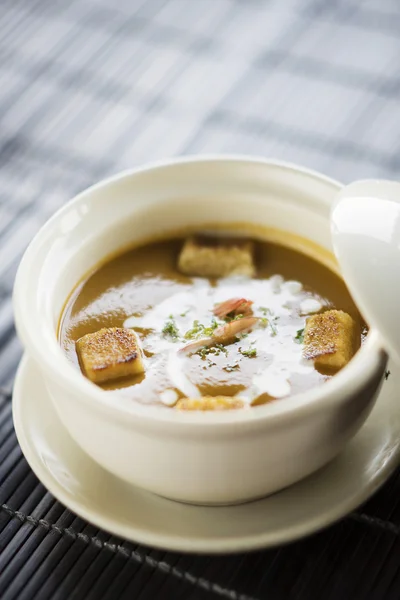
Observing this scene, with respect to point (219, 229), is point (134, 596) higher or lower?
lower

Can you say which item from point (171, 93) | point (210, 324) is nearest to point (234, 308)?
point (210, 324)

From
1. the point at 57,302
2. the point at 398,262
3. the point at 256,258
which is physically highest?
the point at 398,262

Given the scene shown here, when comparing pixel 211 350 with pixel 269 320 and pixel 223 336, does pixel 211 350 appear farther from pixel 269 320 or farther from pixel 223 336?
pixel 269 320

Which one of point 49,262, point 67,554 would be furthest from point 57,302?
point 67,554

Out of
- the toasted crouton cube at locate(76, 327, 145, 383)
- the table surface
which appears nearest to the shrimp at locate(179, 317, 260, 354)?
the toasted crouton cube at locate(76, 327, 145, 383)

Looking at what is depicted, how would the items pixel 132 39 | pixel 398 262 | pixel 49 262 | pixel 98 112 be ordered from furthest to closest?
pixel 132 39
pixel 98 112
pixel 49 262
pixel 398 262

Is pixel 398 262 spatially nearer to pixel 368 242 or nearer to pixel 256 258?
pixel 368 242

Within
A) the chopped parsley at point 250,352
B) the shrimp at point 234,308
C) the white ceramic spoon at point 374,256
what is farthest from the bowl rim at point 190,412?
the shrimp at point 234,308

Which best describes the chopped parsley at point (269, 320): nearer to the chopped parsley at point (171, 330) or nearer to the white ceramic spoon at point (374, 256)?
the chopped parsley at point (171, 330)
